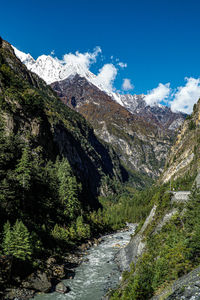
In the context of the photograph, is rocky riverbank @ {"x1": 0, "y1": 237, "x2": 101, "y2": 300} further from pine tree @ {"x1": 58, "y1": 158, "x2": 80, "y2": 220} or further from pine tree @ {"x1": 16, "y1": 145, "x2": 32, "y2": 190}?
pine tree @ {"x1": 58, "y1": 158, "x2": 80, "y2": 220}

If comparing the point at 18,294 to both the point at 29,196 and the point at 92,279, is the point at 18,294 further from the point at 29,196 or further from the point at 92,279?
the point at 29,196

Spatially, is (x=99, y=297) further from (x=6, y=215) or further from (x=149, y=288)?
(x=6, y=215)

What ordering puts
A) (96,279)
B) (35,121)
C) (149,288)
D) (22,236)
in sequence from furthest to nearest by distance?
(35,121), (96,279), (22,236), (149,288)

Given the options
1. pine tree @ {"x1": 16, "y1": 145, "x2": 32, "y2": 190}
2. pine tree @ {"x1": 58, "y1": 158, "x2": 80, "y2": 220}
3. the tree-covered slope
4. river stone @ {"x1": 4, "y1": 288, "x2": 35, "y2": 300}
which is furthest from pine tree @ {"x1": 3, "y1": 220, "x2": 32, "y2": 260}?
pine tree @ {"x1": 58, "y1": 158, "x2": 80, "y2": 220}

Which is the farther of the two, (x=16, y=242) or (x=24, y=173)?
(x=24, y=173)

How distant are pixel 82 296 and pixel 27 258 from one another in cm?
1130

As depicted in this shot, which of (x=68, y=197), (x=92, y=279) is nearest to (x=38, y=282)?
(x=92, y=279)

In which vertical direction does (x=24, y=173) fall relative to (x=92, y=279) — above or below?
above

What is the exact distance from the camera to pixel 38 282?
1241 inches

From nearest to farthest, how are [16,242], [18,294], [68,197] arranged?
[18,294] → [16,242] → [68,197]

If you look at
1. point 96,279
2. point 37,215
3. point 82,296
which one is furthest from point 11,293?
point 37,215

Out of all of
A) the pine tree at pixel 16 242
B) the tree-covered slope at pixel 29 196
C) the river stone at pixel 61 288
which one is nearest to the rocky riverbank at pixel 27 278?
the river stone at pixel 61 288

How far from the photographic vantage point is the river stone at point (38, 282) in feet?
100

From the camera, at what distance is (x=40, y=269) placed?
35.0m
